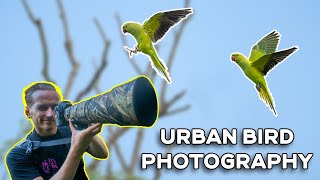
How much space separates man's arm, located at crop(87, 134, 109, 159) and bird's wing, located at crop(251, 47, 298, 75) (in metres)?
0.60

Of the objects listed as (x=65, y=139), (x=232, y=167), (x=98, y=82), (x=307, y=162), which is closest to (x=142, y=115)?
(x=65, y=139)

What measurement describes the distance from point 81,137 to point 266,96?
2.54ft

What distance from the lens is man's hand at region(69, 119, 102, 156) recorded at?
1590 mm

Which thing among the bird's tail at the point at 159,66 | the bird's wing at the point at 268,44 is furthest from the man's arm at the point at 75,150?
the bird's wing at the point at 268,44

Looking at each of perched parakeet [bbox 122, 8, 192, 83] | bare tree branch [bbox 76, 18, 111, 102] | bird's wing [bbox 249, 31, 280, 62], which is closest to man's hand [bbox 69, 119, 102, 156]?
perched parakeet [bbox 122, 8, 192, 83]

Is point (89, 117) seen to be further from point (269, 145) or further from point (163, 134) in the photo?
point (269, 145)

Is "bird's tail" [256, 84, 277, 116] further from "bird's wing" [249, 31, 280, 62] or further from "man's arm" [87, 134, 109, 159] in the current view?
"man's arm" [87, 134, 109, 159]

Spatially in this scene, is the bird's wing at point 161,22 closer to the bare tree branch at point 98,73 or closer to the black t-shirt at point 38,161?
the black t-shirt at point 38,161

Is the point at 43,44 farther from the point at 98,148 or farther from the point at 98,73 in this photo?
the point at 98,148

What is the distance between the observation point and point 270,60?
78.2 inches

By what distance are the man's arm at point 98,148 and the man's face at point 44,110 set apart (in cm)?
12

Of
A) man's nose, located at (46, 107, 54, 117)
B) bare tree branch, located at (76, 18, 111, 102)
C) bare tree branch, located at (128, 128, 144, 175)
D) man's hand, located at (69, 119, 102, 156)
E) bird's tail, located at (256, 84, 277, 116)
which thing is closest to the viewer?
man's hand, located at (69, 119, 102, 156)

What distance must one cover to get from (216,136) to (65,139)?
0.72m

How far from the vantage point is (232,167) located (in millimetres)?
2299
